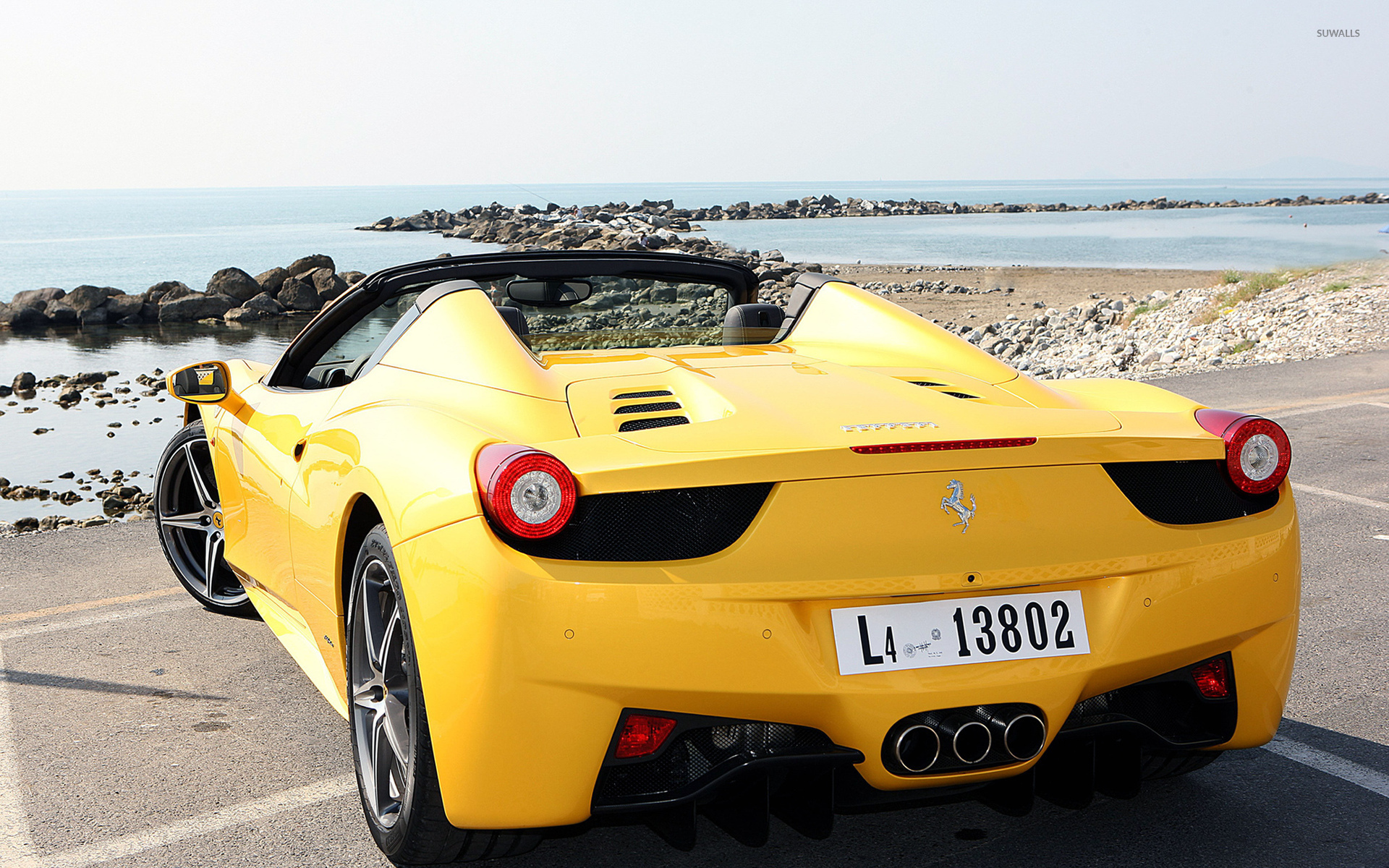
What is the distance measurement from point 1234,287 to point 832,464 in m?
23.1

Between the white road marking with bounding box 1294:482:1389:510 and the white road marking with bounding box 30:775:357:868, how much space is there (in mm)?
5552

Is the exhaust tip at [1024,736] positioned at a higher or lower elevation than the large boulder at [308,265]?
higher

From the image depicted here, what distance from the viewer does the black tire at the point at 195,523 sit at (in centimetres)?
451

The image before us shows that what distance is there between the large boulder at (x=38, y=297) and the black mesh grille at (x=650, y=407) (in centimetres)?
3487

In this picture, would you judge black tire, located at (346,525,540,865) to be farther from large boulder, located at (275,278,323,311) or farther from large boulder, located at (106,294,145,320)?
large boulder, located at (106,294,145,320)

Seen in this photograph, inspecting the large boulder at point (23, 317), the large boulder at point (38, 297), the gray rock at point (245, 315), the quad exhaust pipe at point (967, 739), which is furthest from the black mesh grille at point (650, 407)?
the large boulder at point (38, 297)

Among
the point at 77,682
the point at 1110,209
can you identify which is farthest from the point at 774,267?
the point at 1110,209

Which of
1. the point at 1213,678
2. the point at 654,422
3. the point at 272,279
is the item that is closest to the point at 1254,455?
the point at 1213,678

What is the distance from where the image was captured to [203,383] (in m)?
3.95

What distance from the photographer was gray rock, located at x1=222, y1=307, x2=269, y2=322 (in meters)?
32.2

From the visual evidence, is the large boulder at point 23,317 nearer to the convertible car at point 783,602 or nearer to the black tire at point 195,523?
the black tire at point 195,523

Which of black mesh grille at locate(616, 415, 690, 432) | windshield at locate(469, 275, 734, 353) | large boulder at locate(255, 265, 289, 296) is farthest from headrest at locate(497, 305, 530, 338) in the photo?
large boulder at locate(255, 265, 289, 296)

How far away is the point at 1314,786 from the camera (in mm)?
→ 2955

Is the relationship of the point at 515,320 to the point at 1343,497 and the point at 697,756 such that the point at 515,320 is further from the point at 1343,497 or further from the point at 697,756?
the point at 1343,497
